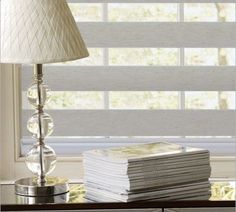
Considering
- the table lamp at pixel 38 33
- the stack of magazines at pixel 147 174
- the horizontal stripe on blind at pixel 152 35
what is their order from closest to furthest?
the table lamp at pixel 38 33, the stack of magazines at pixel 147 174, the horizontal stripe on blind at pixel 152 35

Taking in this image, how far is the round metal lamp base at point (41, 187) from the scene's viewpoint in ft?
7.30

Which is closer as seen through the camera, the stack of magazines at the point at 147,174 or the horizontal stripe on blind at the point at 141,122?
the stack of magazines at the point at 147,174

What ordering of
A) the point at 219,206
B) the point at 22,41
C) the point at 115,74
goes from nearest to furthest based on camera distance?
the point at 22,41
the point at 219,206
the point at 115,74

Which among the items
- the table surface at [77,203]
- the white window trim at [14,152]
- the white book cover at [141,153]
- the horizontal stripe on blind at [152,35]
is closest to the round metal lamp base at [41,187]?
the table surface at [77,203]

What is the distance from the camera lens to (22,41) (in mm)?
2066

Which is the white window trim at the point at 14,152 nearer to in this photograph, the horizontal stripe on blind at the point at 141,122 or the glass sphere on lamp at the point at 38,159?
the horizontal stripe on blind at the point at 141,122

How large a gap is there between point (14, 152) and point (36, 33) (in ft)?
2.11

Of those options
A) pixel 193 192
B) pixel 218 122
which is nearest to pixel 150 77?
pixel 218 122

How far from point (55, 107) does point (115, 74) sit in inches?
9.6

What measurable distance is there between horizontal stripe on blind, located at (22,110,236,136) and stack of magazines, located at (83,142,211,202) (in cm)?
29

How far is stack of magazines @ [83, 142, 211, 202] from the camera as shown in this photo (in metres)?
2.17

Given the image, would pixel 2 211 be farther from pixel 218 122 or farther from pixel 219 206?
pixel 218 122

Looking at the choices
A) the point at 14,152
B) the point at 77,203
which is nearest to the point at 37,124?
the point at 77,203

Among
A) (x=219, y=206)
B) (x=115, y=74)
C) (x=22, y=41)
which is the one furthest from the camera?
(x=115, y=74)
